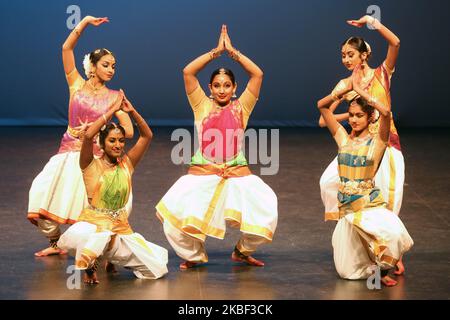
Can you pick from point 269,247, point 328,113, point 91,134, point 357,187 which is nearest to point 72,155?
point 91,134

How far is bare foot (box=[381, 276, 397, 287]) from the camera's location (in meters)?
5.44

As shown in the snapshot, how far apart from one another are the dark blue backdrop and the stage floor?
4.45 feet

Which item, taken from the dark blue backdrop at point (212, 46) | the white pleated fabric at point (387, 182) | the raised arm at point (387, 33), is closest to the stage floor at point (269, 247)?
the white pleated fabric at point (387, 182)

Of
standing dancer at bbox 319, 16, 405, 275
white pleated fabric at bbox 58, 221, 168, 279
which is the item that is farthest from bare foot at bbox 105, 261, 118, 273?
standing dancer at bbox 319, 16, 405, 275

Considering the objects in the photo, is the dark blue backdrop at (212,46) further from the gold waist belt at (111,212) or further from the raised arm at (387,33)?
the gold waist belt at (111,212)

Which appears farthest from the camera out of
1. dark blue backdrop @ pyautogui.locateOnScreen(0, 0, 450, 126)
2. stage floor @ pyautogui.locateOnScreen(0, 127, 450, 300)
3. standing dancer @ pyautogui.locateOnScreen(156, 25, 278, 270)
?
dark blue backdrop @ pyautogui.locateOnScreen(0, 0, 450, 126)

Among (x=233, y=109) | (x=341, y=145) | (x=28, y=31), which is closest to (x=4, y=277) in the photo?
(x=233, y=109)

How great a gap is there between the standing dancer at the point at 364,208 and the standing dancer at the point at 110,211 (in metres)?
0.97

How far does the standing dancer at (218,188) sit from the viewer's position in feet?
18.9

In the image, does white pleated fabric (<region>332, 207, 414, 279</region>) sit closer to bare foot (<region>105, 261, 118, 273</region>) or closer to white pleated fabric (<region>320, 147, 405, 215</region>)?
white pleated fabric (<region>320, 147, 405, 215</region>)

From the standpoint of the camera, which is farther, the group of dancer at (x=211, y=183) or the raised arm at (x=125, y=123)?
the raised arm at (x=125, y=123)

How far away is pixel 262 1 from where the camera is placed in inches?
416

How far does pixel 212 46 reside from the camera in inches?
418
